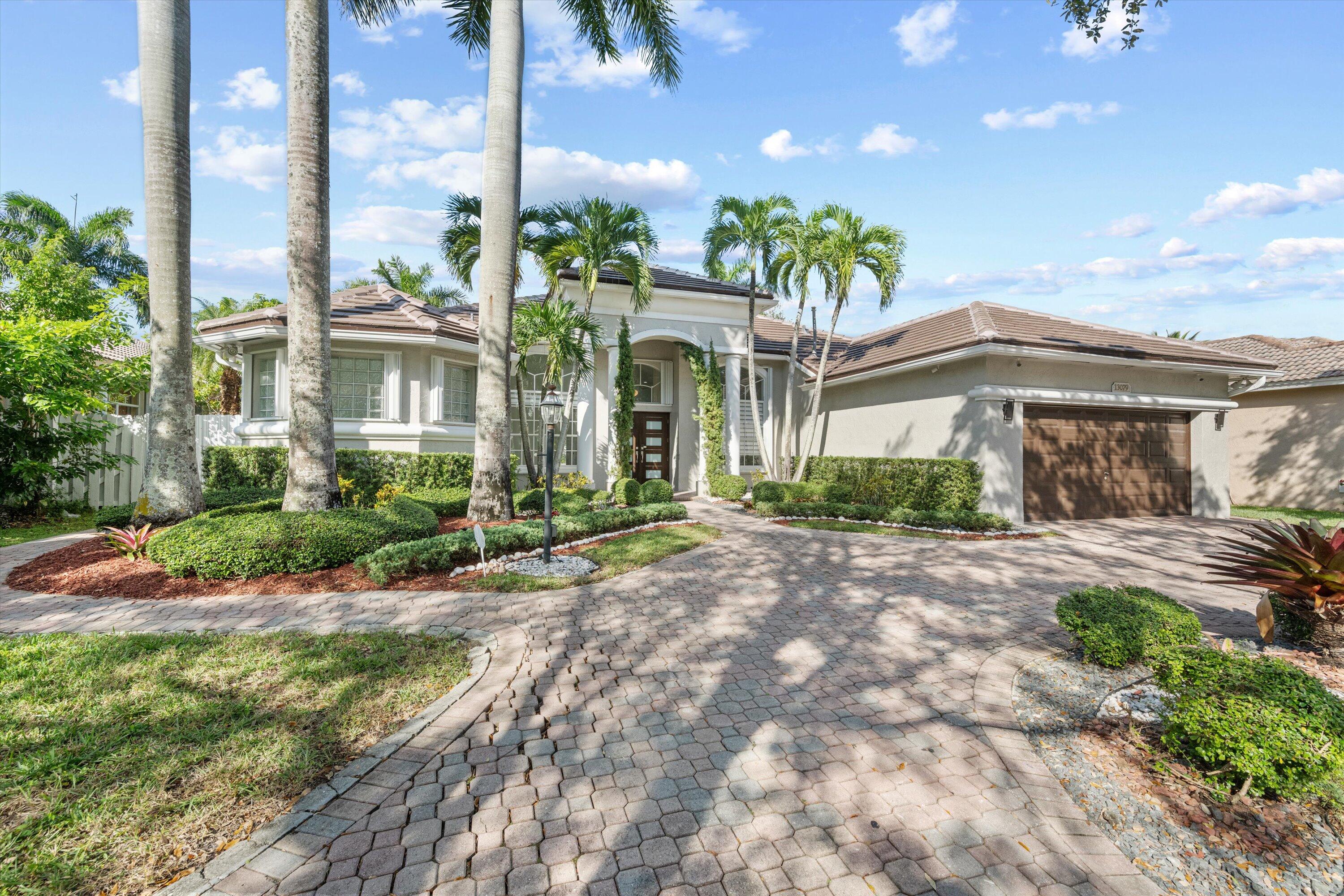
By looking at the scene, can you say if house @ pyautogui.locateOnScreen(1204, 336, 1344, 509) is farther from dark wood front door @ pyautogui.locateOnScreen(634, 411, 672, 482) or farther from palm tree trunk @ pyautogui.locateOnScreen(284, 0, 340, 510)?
palm tree trunk @ pyautogui.locateOnScreen(284, 0, 340, 510)

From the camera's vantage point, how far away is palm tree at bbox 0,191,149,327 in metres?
23.1

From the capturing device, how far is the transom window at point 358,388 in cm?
1335

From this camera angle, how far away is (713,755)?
337cm

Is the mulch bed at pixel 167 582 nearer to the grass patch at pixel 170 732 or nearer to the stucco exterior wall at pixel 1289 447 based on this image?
the grass patch at pixel 170 732

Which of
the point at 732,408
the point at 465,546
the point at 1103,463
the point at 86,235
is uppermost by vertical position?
the point at 86,235

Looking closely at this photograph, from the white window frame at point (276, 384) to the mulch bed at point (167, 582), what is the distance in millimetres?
6222

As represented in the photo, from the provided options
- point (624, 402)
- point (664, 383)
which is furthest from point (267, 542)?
point (664, 383)

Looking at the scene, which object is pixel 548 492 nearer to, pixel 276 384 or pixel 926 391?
pixel 276 384

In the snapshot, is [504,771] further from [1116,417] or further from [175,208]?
[1116,417]

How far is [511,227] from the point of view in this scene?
985 cm

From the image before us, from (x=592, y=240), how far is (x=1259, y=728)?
40.0 feet

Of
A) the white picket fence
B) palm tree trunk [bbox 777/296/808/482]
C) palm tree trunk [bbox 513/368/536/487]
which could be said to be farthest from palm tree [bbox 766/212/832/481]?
the white picket fence

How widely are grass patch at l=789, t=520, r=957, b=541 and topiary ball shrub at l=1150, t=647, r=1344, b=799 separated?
7.26 metres

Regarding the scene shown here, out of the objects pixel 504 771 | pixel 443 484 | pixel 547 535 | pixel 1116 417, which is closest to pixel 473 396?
pixel 443 484
